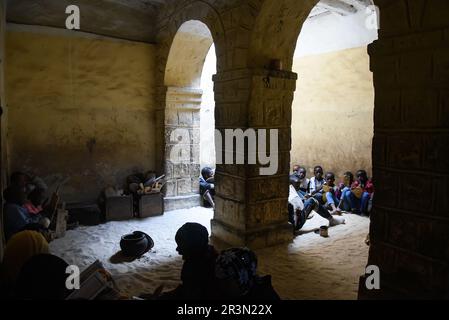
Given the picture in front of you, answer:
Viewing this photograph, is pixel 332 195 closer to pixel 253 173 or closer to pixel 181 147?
pixel 253 173

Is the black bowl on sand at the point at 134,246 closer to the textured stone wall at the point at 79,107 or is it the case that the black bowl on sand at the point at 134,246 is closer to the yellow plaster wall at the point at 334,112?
the textured stone wall at the point at 79,107

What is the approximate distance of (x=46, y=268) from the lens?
6.94 feet

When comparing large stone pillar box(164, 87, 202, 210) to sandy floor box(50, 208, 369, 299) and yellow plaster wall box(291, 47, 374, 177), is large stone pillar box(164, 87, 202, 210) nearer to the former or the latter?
sandy floor box(50, 208, 369, 299)

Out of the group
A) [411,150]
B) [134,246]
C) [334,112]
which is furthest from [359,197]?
[134,246]

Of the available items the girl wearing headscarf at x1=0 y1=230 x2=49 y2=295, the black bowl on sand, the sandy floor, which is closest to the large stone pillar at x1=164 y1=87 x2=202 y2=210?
the sandy floor

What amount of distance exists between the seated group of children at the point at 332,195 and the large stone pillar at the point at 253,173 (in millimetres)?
779

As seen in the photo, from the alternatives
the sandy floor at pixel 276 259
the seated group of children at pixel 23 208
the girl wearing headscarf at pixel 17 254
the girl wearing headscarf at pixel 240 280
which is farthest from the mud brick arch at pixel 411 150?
the seated group of children at pixel 23 208

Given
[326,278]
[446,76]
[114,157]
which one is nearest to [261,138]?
[326,278]

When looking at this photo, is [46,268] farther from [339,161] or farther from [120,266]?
[339,161]

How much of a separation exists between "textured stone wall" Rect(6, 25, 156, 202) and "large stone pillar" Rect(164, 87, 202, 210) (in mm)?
448

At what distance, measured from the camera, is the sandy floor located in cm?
335

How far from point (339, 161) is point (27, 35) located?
Result: 6443 mm
